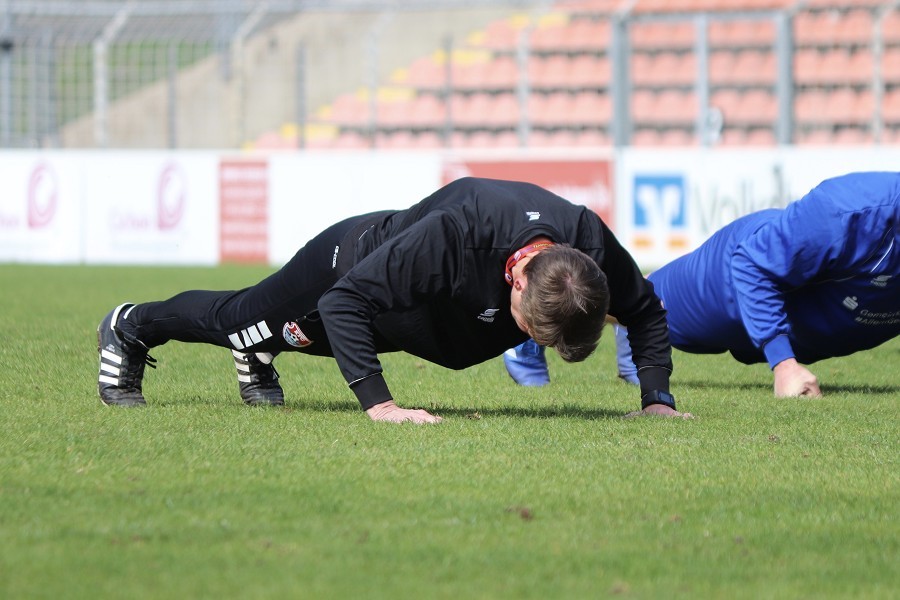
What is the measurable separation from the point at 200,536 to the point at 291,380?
151 inches

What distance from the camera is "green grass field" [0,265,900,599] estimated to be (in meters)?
3.21

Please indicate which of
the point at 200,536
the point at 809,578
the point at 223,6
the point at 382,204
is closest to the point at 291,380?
the point at 200,536

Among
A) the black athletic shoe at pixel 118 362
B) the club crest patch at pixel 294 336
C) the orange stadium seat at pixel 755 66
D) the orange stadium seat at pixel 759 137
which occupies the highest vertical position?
the orange stadium seat at pixel 755 66

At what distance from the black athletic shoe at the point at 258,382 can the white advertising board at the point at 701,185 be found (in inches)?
502

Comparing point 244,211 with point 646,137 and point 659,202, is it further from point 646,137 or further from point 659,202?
point 646,137

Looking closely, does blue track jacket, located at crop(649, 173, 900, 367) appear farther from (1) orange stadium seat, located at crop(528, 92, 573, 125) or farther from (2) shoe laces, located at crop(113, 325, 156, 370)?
(1) orange stadium seat, located at crop(528, 92, 573, 125)

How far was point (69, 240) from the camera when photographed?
21.4 m

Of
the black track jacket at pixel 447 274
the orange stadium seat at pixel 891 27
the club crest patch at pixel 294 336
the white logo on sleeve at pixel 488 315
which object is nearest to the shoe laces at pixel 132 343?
the club crest patch at pixel 294 336

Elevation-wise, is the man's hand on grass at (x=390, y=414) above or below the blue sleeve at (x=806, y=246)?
below

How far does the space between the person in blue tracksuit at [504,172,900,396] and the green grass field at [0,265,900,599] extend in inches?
17.6

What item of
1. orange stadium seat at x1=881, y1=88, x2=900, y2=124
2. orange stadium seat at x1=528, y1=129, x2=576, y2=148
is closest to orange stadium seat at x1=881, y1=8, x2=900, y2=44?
orange stadium seat at x1=881, y1=88, x2=900, y2=124

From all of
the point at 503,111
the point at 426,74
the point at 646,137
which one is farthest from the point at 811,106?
the point at 426,74

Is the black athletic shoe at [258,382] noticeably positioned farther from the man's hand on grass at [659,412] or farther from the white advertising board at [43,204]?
the white advertising board at [43,204]

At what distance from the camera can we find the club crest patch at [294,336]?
5.43 m
